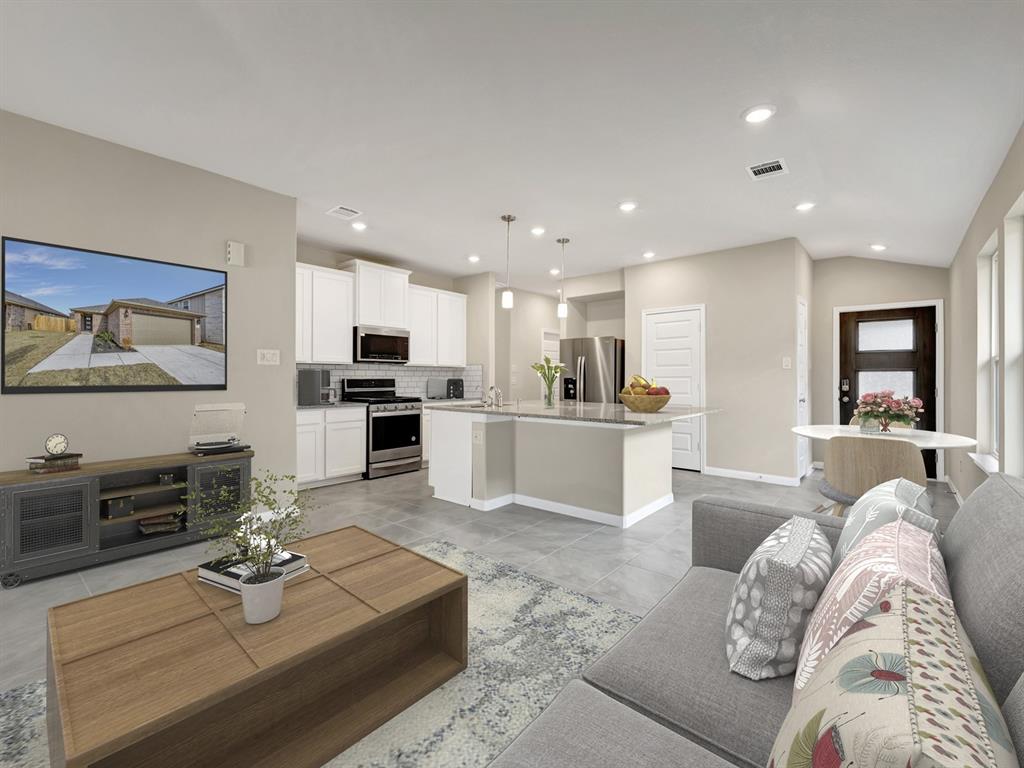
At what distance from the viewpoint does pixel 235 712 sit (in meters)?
1.42

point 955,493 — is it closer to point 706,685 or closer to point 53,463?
point 706,685

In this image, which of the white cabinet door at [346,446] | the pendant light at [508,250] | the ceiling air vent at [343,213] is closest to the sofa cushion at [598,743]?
the pendant light at [508,250]

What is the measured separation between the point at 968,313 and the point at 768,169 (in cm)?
233

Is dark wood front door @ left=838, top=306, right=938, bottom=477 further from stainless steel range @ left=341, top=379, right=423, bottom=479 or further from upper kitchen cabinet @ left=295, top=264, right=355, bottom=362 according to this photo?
upper kitchen cabinet @ left=295, top=264, right=355, bottom=362

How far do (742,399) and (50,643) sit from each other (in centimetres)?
569

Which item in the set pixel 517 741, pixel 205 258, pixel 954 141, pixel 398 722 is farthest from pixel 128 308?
pixel 954 141

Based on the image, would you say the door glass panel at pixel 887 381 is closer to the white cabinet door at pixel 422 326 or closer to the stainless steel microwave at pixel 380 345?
the white cabinet door at pixel 422 326

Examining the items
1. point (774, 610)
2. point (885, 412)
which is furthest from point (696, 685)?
point (885, 412)

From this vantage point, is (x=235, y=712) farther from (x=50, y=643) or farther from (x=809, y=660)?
(x=809, y=660)

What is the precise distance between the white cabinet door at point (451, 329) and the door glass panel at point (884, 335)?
5.07 metres

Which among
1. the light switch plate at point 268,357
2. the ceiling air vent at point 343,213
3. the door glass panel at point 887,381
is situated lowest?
the door glass panel at point 887,381

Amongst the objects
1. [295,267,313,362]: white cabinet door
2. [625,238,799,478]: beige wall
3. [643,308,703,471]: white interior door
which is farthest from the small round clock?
[625,238,799,478]: beige wall

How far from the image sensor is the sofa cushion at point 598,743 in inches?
33.8

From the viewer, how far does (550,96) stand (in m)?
2.51
